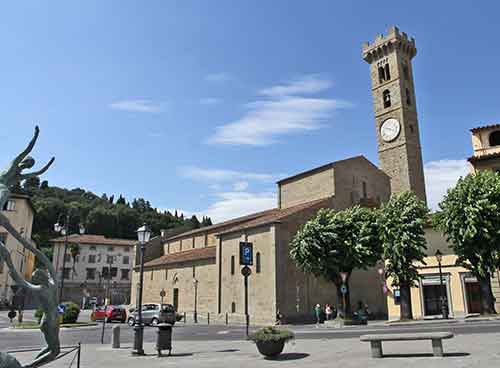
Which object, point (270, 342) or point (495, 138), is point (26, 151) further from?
point (495, 138)

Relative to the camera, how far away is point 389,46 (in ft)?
189

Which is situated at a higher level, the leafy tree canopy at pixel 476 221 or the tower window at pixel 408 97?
the tower window at pixel 408 97

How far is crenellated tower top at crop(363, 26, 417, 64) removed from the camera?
187ft

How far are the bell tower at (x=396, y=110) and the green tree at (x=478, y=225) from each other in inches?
918

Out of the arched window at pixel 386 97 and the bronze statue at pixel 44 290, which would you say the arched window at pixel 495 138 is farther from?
the bronze statue at pixel 44 290

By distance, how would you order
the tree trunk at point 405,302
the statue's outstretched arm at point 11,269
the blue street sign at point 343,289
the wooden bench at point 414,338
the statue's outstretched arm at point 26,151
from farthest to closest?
the blue street sign at point 343,289 → the tree trunk at point 405,302 → the wooden bench at point 414,338 → the statue's outstretched arm at point 26,151 → the statue's outstretched arm at point 11,269

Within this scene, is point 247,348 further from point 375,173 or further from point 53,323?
point 375,173

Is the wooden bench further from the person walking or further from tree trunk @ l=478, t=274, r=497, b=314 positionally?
the person walking

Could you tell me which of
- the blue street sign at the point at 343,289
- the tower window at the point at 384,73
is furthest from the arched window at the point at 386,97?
the blue street sign at the point at 343,289

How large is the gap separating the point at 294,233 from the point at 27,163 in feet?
107

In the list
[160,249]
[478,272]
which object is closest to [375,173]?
[478,272]

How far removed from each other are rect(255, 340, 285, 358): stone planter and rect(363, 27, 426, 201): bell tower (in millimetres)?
41915

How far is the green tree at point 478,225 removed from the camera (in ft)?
86.3

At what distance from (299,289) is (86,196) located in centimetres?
12589
